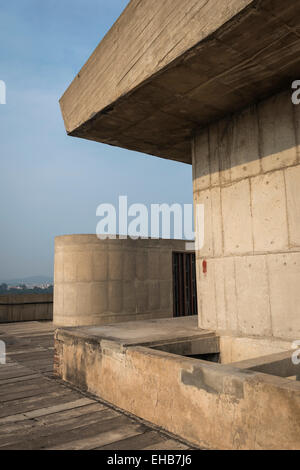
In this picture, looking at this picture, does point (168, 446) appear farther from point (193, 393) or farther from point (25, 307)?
point (25, 307)

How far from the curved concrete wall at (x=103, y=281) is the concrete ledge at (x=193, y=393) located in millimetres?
7617

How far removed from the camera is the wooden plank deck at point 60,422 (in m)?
3.21

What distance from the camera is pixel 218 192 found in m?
5.49

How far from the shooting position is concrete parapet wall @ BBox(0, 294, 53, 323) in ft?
51.5

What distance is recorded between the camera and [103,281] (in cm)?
1278

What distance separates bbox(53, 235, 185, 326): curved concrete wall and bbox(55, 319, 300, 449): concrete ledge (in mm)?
7617

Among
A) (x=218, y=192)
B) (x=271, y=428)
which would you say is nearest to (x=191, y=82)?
(x=218, y=192)

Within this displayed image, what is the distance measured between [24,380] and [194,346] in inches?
112

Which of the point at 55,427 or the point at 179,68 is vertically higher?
the point at 179,68

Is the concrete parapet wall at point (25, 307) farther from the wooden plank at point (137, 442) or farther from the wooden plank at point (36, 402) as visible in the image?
the wooden plank at point (137, 442)

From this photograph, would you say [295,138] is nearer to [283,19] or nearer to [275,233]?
[275,233]

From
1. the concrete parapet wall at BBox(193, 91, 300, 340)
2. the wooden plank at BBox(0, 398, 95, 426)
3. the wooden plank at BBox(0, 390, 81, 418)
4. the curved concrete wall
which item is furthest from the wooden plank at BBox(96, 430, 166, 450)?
the curved concrete wall

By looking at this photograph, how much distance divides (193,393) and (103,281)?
9.78m

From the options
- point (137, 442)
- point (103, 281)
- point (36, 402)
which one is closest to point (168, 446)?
point (137, 442)
